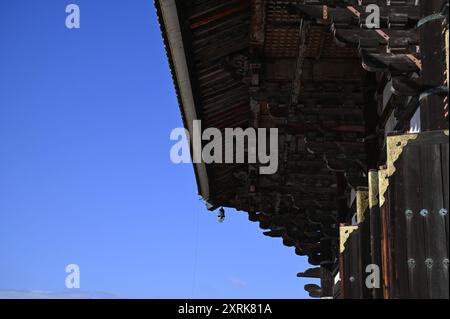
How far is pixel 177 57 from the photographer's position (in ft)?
35.2

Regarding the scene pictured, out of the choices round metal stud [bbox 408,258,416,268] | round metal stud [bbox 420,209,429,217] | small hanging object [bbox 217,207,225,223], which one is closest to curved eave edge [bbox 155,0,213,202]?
round metal stud [bbox 420,209,429,217]

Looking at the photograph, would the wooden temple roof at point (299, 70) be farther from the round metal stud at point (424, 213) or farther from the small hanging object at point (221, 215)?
the small hanging object at point (221, 215)

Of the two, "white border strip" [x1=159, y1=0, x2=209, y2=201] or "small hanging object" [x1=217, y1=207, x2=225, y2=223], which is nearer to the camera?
"white border strip" [x1=159, y1=0, x2=209, y2=201]

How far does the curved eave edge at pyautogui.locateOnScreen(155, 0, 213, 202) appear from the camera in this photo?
9.63 m

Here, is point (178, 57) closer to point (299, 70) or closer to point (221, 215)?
point (299, 70)

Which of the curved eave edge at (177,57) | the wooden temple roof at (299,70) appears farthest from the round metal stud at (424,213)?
the curved eave edge at (177,57)

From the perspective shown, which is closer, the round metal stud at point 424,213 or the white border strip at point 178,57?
the round metal stud at point 424,213

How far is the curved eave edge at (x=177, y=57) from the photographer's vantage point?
9.63 m

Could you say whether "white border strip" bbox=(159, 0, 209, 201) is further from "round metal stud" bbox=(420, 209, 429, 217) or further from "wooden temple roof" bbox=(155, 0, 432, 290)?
"round metal stud" bbox=(420, 209, 429, 217)

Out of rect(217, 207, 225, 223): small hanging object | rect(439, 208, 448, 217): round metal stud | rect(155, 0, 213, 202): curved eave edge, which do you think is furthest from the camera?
rect(217, 207, 225, 223): small hanging object

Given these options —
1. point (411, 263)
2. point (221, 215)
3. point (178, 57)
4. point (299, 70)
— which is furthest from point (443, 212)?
point (221, 215)

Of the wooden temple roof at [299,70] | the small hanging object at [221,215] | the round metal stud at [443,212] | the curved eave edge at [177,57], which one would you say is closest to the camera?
the round metal stud at [443,212]

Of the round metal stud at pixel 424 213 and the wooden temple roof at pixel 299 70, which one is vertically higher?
the wooden temple roof at pixel 299 70

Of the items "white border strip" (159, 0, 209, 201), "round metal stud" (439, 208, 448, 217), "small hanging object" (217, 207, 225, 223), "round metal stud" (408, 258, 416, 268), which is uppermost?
"small hanging object" (217, 207, 225, 223)
